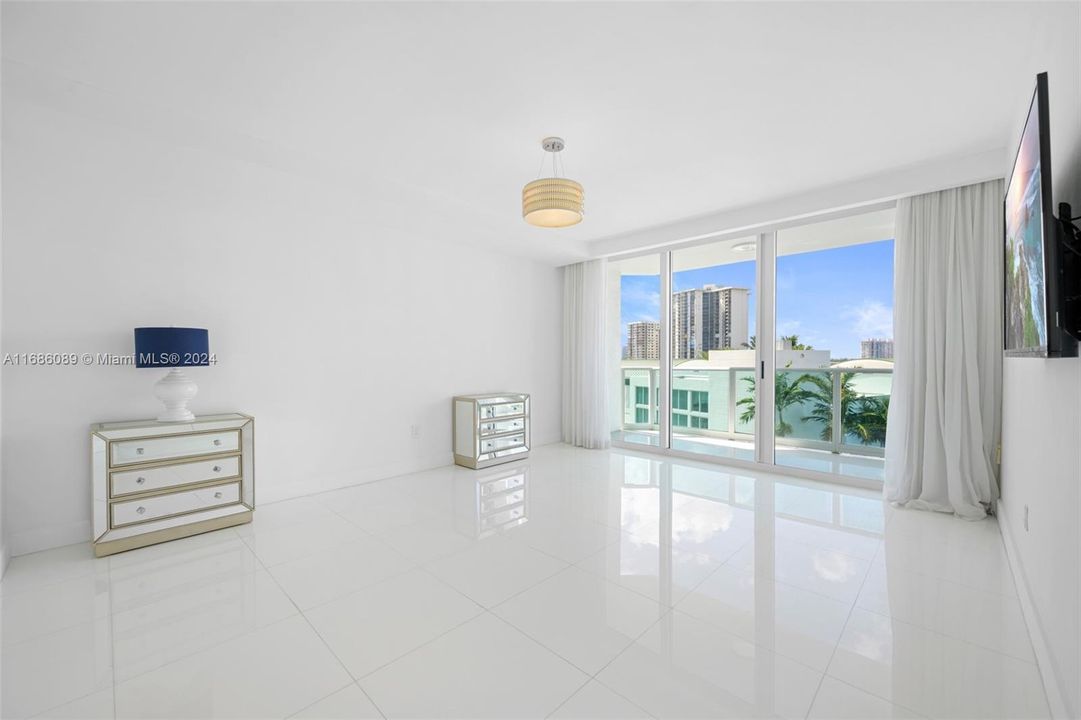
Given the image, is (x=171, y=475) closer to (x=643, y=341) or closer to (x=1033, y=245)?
(x=1033, y=245)

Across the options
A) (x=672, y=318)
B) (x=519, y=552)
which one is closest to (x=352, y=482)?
(x=519, y=552)

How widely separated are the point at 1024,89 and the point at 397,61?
3420mm

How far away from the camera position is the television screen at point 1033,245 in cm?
141

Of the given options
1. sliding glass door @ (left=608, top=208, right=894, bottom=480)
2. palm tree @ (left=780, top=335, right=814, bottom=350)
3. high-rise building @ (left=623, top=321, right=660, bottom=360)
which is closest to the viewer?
sliding glass door @ (left=608, top=208, right=894, bottom=480)

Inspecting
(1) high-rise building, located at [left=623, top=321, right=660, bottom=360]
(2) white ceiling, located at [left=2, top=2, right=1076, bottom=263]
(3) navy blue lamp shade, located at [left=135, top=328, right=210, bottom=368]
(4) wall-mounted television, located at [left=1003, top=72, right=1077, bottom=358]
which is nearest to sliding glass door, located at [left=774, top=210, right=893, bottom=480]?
(2) white ceiling, located at [left=2, top=2, right=1076, bottom=263]

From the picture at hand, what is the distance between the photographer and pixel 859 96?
8.69ft

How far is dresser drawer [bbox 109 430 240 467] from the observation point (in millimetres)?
2811

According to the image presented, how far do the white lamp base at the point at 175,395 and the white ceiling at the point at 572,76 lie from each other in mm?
1654

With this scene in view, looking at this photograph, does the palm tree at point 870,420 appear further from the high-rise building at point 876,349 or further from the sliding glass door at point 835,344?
the high-rise building at point 876,349


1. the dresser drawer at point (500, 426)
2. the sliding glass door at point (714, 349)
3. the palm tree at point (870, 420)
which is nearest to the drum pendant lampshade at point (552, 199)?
the dresser drawer at point (500, 426)

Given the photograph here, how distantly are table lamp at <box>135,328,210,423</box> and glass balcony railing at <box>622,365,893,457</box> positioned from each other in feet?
15.3

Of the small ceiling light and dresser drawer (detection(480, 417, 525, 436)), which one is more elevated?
the small ceiling light

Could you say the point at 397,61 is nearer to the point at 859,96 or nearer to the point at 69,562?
the point at 859,96

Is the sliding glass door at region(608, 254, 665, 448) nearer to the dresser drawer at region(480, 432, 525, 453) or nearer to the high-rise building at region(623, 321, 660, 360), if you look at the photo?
the high-rise building at region(623, 321, 660, 360)
